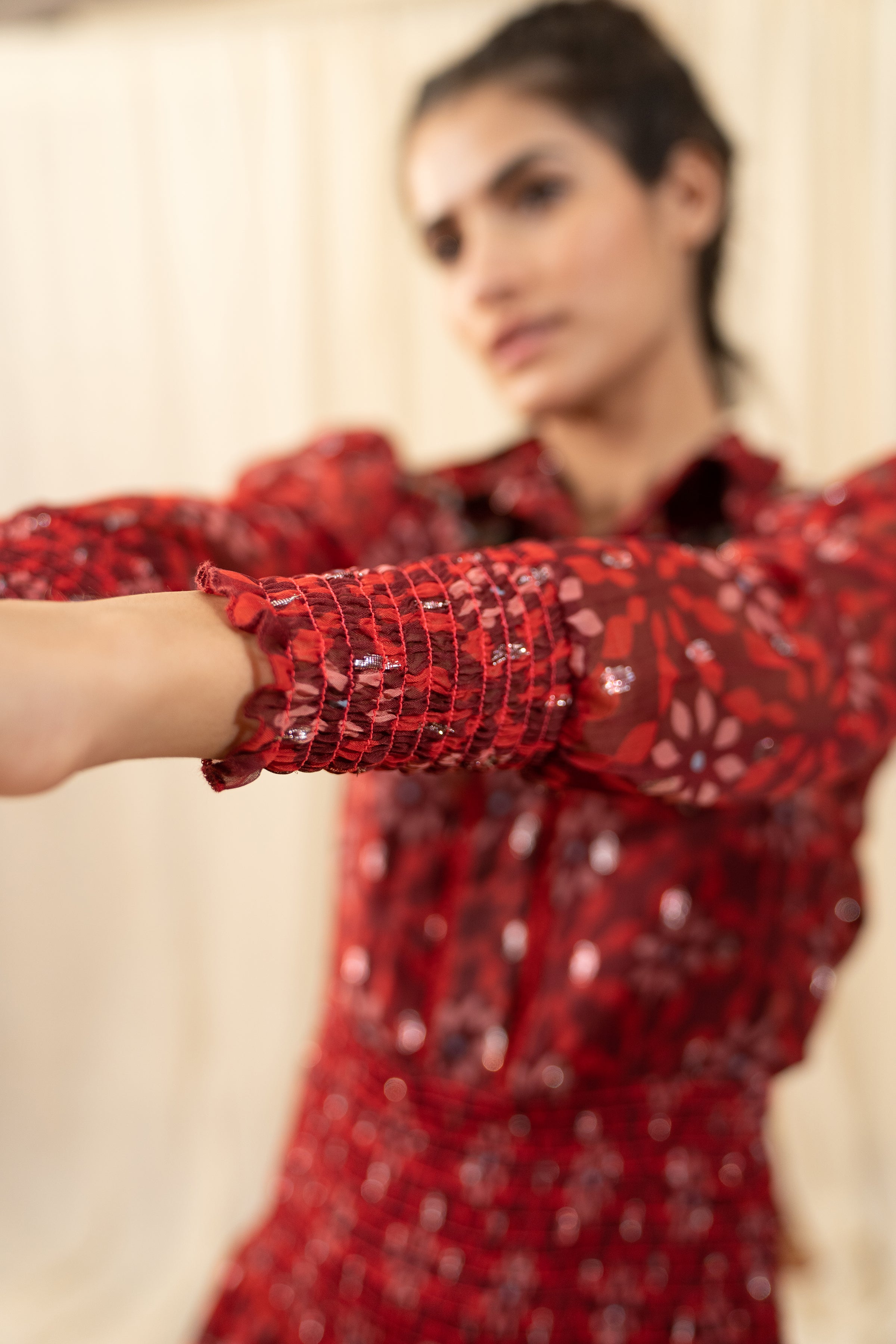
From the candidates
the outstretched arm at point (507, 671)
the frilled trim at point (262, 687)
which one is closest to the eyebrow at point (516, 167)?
the outstretched arm at point (507, 671)

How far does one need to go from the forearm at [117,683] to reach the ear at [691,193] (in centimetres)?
53

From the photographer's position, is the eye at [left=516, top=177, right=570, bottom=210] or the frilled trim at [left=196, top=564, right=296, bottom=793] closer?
the frilled trim at [left=196, top=564, right=296, bottom=793]

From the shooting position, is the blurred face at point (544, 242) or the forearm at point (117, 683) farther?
the blurred face at point (544, 242)

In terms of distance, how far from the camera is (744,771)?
39 centimetres

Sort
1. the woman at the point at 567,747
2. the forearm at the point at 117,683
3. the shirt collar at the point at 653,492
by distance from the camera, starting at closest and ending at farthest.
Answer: the forearm at the point at 117,683
the woman at the point at 567,747
the shirt collar at the point at 653,492

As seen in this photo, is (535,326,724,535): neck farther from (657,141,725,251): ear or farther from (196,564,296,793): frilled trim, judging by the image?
(196,564,296,793): frilled trim

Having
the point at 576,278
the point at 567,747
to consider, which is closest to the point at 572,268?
the point at 576,278

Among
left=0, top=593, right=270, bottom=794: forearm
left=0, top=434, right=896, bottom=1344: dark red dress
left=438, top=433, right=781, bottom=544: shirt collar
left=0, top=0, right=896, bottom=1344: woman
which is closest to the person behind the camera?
left=0, top=593, right=270, bottom=794: forearm

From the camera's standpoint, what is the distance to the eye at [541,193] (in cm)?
63

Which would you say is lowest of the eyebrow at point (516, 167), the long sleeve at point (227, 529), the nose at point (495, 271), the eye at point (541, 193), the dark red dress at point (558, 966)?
the dark red dress at point (558, 966)

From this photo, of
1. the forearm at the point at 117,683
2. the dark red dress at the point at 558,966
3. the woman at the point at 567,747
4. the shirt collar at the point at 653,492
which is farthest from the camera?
the shirt collar at the point at 653,492

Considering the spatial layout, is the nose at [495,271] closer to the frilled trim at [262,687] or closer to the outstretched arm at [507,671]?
the outstretched arm at [507,671]

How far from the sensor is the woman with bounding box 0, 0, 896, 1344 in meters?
0.35

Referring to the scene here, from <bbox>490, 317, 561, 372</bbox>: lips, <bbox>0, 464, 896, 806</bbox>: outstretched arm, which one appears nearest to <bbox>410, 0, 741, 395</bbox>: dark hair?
<bbox>490, 317, 561, 372</bbox>: lips
